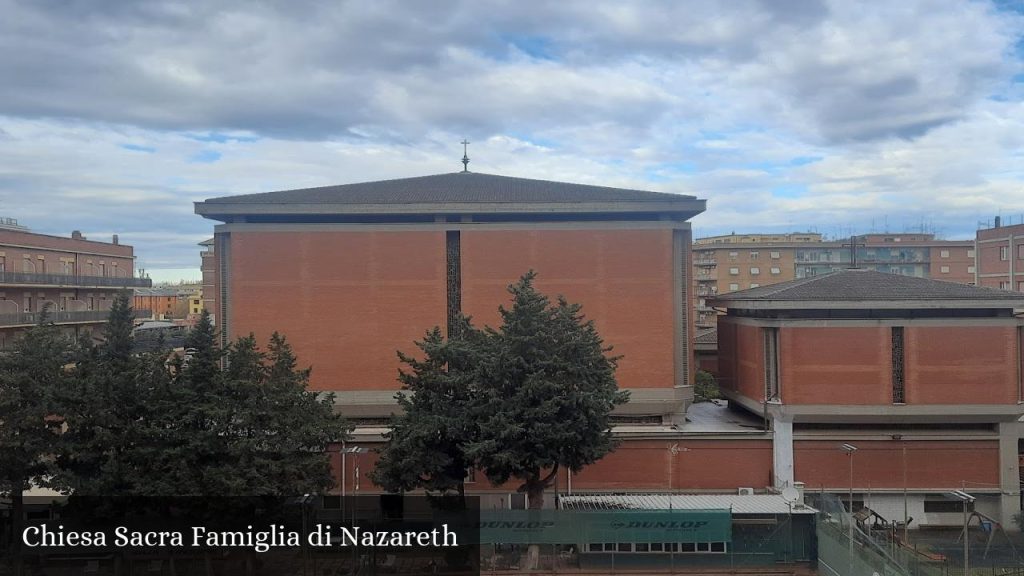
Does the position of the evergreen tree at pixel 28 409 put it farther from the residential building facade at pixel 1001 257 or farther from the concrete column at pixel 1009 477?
the residential building facade at pixel 1001 257

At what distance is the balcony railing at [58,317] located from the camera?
35491 millimetres

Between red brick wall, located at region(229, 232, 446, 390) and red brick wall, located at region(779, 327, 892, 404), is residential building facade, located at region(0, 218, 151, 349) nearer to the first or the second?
red brick wall, located at region(229, 232, 446, 390)

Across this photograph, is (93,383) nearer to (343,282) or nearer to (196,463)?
(196,463)

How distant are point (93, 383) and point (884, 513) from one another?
2715 cm

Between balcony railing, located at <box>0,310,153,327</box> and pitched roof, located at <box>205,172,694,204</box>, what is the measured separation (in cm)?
1139

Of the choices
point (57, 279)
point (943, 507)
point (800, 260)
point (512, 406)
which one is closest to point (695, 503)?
point (512, 406)

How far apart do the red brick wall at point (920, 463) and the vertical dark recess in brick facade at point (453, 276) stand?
14.8 metres

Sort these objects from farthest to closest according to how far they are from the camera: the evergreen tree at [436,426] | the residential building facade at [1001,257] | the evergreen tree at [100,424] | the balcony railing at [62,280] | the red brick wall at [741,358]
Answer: the residential building facade at [1001,257], the balcony railing at [62,280], the red brick wall at [741,358], the evergreen tree at [436,426], the evergreen tree at [100,424]

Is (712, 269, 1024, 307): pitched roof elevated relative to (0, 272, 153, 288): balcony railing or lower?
lower

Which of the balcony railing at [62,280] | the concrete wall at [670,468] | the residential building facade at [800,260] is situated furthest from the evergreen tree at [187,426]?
A: the residential building facade at [800,260]

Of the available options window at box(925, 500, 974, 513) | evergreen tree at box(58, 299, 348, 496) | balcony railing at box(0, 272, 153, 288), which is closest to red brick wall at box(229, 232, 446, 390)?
evergreen tree at box(58, 299, 348, 496)

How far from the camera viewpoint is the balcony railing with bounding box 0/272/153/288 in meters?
36.0

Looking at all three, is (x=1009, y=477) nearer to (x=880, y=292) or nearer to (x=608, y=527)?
(x=880, y=292)

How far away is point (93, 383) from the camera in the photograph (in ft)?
67.4
